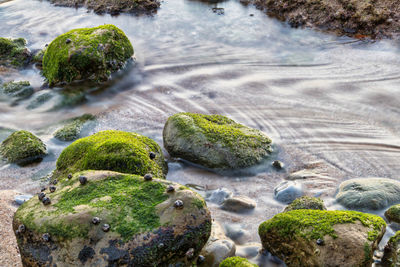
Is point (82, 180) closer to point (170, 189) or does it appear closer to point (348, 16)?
point (170, 189)

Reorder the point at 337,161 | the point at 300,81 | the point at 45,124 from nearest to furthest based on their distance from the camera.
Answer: the point at 337,161 < the point at 45,124 < the point at 300,81

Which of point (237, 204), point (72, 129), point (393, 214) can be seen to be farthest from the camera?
point (72, 129)

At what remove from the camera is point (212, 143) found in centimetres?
697

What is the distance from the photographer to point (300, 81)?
9898mm

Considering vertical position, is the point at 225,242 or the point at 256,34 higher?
the point at 256,34

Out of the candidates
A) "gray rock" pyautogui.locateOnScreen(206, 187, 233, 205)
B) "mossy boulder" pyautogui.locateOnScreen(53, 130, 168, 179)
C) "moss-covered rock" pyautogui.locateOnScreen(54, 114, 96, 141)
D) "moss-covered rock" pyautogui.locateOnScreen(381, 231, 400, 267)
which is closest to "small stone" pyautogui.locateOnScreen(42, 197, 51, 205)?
"mossy boulder" pyautogui.locateOnScreen(53, 130, 168, 179)

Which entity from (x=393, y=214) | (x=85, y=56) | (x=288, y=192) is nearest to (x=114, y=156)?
(x=288, y=192)

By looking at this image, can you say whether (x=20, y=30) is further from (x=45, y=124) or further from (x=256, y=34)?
(x=256, y=34)

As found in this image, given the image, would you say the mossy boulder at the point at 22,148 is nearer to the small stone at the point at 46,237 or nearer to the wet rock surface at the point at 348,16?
the small stone at the point at 46,237

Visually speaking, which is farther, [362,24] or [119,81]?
[362,24]

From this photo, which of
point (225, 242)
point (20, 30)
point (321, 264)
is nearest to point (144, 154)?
point (225, 242)

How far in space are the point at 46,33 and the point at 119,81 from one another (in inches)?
195

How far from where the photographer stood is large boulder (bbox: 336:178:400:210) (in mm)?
5801

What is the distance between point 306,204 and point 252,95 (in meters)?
4.31
